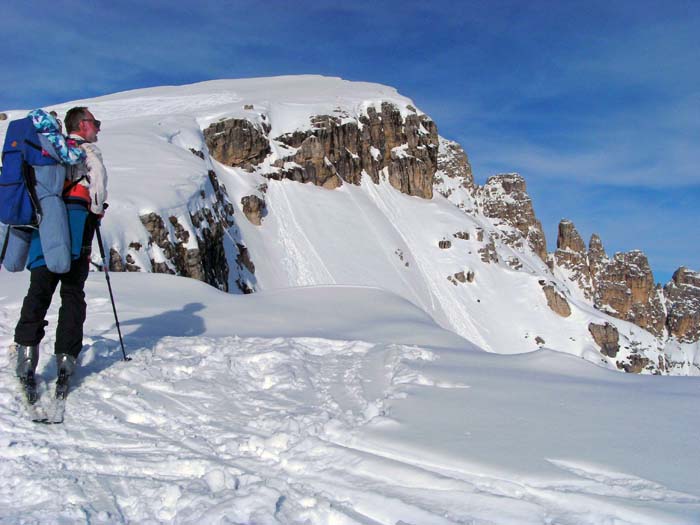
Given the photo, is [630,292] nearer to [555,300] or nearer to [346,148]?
[555,300]

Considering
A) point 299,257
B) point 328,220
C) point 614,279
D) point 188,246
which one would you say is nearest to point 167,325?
point 188,246

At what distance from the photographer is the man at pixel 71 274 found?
4035 millimetres

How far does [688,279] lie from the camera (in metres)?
137

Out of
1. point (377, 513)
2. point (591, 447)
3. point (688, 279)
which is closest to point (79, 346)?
point (377, 513)

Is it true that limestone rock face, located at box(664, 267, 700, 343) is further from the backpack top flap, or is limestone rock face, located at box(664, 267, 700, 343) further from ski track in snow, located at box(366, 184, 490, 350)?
the backpack top flap

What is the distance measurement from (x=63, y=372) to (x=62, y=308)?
520 millimetres

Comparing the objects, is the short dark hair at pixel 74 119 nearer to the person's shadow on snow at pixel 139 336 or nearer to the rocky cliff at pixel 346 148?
the person's shadow on snow at pixel 139 336

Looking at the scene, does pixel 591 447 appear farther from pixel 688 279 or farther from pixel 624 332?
pixel 688 279

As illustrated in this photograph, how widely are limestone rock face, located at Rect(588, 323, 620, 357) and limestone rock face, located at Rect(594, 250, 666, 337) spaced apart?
61.2 m

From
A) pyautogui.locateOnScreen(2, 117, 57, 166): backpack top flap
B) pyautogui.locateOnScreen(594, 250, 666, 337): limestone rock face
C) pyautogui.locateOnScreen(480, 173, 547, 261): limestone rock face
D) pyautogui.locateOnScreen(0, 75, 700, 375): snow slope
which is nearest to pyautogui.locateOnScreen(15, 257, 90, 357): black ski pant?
pyautogui.locateOnScreen(2, 117, 57, 166): backpack top flap

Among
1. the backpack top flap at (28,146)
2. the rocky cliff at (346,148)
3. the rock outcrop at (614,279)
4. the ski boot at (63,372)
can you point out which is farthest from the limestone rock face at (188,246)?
the rock outcrop at (614,279)

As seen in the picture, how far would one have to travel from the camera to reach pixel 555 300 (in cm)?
6912

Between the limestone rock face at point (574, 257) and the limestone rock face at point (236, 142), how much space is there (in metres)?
100

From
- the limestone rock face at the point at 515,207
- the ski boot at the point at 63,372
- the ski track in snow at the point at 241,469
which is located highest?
the limestone rock face at the point at 515,207
